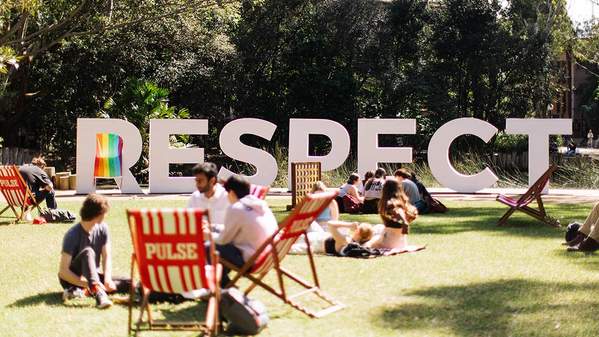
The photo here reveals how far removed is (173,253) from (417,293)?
2.87 metres

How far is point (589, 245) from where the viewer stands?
10.5m

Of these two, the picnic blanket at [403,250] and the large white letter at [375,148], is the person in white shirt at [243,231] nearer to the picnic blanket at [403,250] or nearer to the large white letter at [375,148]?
the picnic blanket at [403,250]

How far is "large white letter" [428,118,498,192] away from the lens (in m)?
21.1

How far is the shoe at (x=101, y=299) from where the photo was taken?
709 centimetres

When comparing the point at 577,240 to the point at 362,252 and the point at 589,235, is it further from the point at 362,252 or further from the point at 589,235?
the point at 362,252

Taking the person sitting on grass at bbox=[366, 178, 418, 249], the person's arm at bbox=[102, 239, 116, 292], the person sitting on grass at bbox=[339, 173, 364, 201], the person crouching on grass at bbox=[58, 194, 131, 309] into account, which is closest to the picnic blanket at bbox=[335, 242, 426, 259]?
the person sitting on grass at bbox=[366, 178, 418, 249]

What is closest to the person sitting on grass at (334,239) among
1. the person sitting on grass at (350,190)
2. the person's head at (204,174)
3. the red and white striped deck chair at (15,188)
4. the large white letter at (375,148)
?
the person's head at (204,174)

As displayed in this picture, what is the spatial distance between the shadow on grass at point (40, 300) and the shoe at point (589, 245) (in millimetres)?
6367

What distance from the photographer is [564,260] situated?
9852mm

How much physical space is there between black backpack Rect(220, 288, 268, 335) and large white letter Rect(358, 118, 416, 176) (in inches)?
597

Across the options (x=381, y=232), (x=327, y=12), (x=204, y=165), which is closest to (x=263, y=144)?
(x=327, y=12)

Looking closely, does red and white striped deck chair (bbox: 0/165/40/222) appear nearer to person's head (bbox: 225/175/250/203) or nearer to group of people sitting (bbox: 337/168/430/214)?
group of people sitting (bbox: 337/168/430/214)

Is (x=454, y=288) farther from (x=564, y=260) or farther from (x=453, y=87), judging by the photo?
(x=453, y=87)

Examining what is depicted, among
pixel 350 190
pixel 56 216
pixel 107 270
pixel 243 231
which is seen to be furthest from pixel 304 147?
pixel 243 231
